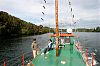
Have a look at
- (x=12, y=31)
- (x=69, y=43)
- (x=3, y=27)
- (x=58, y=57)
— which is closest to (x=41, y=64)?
(x=58, y=57)

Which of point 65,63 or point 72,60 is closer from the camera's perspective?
point 65,63

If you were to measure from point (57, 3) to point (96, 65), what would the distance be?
1310cm

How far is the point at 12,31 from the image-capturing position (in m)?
157

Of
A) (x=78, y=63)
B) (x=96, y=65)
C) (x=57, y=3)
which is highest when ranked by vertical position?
(x=57, y=3)

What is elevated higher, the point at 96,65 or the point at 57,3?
the point at 57,3

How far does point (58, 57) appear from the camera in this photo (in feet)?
65.1

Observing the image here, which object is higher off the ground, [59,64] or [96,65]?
[59,64]

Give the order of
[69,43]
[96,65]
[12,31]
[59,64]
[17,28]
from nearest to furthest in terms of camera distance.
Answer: [59,64], [96,65], [69,43], [12,31], [17,28]

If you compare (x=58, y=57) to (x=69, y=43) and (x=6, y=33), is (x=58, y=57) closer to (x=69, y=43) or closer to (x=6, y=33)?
(x=69, y=43)

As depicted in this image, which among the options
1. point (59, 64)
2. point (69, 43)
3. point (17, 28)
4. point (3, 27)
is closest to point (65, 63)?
point (59, 64)

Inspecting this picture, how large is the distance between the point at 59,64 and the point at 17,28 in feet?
517

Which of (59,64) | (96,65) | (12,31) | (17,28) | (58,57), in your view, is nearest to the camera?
(59,64)

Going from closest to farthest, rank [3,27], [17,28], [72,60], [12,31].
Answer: [72,60]
[3,27]
[12,31]
[17,28]

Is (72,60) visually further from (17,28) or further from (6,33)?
(17,28)
